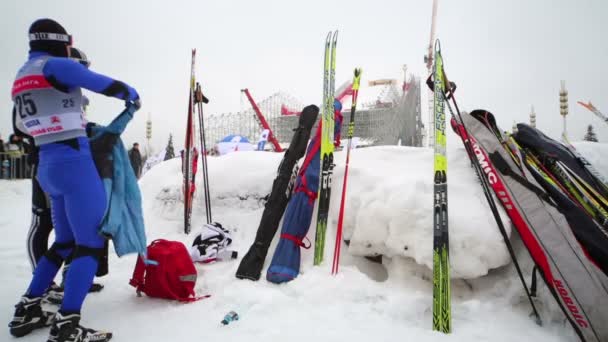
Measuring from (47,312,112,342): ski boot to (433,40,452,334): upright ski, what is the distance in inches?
75.3

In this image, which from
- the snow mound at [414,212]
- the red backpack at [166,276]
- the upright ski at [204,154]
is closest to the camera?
the snow mound at [414,212]

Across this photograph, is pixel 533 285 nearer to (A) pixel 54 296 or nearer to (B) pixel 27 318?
(B) pixel 27 318

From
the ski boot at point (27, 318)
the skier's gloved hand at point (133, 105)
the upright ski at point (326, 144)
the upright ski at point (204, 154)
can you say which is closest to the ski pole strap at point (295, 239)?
the upright ski at point (326, 144)

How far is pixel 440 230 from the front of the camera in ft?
6.57

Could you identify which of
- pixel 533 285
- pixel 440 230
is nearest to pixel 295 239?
pixel 440 230

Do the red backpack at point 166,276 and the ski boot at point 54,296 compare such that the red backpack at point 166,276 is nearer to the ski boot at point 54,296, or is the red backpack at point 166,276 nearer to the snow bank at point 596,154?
the ski boot at point 54,296

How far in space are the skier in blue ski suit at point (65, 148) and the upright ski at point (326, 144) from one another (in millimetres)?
1694

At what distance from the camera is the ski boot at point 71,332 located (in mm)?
1613

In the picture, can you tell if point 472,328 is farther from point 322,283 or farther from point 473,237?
point 322,283

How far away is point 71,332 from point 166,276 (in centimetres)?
69

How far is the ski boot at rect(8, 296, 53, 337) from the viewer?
1777 millimetres

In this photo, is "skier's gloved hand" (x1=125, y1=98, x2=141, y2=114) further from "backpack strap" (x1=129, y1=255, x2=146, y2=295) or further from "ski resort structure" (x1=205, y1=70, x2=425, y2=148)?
"ski resort structure" (x1=205, y1=70, x2=425, y2=148)

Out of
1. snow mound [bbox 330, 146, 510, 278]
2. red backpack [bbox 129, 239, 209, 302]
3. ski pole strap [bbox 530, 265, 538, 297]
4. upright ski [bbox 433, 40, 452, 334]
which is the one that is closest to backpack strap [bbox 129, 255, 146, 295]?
red backpack [bbox 129, 239, 209, 302]

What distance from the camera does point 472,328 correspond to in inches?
71.1
